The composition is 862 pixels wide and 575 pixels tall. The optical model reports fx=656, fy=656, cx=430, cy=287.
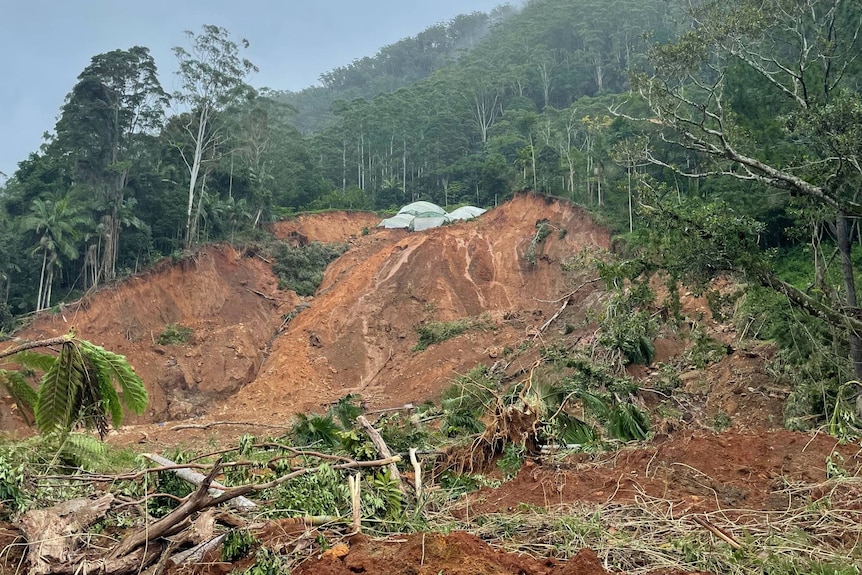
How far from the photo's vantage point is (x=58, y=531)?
3939 millimetres

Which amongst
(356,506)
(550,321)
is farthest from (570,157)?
(356,506)

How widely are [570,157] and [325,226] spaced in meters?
14.8

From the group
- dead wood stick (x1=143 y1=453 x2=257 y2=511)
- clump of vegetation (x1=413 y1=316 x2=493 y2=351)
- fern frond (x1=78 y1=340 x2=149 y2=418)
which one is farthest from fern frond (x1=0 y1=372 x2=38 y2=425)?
clump of vegetation (x1=413 y1=316 x2=493 y2=351)

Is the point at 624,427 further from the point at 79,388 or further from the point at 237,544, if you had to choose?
the point at 79,388

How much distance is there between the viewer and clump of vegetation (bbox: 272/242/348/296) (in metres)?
31.7

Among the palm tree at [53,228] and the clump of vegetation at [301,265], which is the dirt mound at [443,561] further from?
the clump of vegetation at [301,265]

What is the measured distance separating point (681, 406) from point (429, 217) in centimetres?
2737

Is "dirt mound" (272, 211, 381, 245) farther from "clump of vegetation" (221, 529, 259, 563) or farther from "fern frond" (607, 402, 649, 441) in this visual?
"clump of vegetation" (221, 529, 259, 563)

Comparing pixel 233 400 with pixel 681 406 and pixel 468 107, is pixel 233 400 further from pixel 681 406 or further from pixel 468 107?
pixel 468 107

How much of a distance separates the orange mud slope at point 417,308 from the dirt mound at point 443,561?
53.8ft

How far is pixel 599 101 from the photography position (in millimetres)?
53312

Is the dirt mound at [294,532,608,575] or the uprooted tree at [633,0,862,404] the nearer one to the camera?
the dirt mound at [294,532,608,575]

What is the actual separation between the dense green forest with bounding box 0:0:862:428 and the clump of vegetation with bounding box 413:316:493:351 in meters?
5.91

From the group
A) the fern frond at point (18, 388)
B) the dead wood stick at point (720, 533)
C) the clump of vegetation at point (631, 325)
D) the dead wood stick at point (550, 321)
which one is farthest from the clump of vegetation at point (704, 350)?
the fern frond at point (18, 388)
